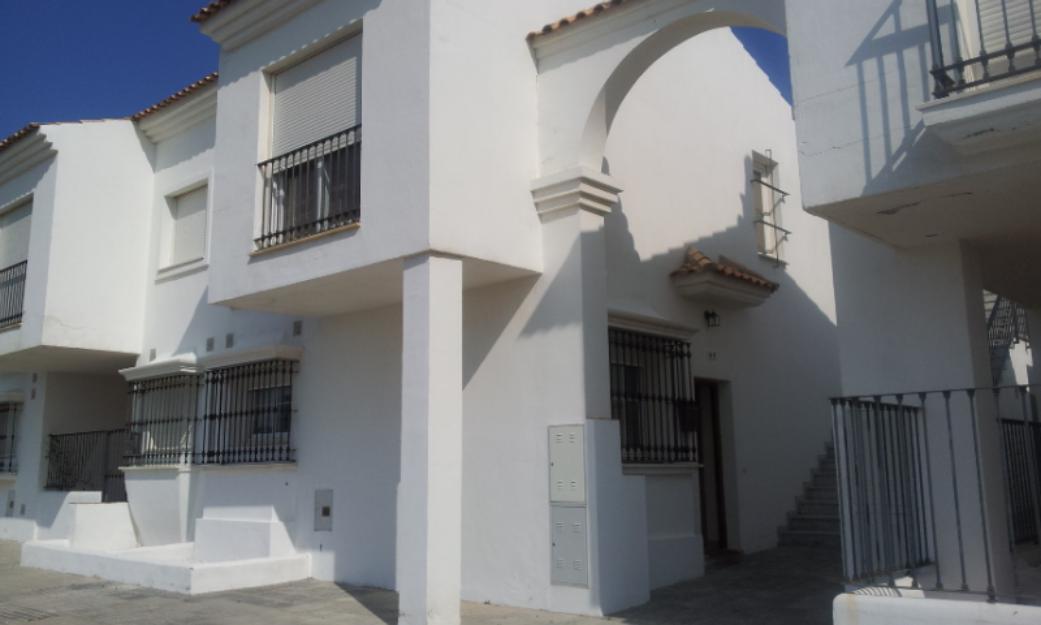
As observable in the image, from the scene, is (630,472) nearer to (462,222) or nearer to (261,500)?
(462,222)

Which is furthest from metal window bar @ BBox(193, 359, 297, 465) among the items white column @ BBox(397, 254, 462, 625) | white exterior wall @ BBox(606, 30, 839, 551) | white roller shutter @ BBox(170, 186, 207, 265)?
white exterior wall @ BBox(606, 30, 839, 551)

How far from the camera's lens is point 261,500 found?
456 inches

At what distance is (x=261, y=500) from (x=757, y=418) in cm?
671

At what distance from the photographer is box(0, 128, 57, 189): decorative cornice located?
14.3m

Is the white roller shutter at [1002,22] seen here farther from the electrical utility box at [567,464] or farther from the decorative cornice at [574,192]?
the electrical utility box at [567,464]

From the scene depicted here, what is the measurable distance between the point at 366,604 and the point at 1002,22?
24.8 ft

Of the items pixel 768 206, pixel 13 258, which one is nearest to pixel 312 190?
pixel 768 206

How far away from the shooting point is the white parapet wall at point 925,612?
505 cm

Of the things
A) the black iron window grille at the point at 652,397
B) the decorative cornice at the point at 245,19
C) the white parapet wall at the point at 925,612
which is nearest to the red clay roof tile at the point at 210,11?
the decorative cornice at the point at 245,19

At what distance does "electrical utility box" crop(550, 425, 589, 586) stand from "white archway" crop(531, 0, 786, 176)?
8.86 feet

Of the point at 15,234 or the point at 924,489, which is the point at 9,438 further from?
the point at 924,489

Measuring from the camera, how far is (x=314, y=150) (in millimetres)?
10000

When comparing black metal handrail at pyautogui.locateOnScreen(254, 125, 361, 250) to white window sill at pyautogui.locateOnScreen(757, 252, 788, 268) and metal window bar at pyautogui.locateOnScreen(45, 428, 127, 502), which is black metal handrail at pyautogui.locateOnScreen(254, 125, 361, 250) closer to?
white window sill at pyautogui.locateOnScreen(757, 252, 788, 268)

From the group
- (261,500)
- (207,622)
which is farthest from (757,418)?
(207,622)
